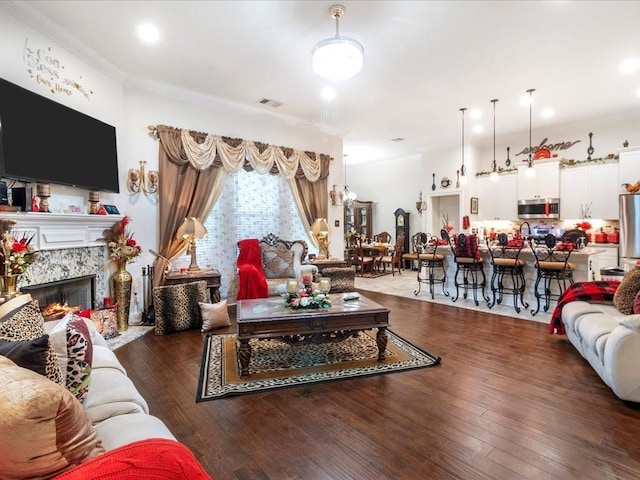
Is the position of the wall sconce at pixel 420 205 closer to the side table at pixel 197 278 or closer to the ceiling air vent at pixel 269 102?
the ceiling air vent at pixel 269 102

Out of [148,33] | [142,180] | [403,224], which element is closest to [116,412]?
[148,33]

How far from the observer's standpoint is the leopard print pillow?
13.7 feet

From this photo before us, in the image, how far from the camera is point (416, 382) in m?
2.85

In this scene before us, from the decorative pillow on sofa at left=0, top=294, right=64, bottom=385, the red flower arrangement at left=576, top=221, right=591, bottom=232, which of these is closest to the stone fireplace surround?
the decorative pillow on sofa at left=0, top=294, right=64, bottom=385

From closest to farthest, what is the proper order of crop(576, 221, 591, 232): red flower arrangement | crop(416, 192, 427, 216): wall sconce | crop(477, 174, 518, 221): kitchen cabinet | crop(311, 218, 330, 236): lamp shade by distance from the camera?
crop(311, 218, 330, 236): lamp shade → crop(576, 221, 591, 232): red flower arrangement → crop(477, 174, 518, 221): kitchen cabinet → crop(416, 192, 427, 216): wall sconce

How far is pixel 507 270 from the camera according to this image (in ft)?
17.3

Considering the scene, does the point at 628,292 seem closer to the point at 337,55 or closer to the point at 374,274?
the point at 337,55

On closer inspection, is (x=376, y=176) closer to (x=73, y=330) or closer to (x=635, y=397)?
(x=635, y=397)

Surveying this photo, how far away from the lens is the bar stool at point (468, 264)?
552 cm

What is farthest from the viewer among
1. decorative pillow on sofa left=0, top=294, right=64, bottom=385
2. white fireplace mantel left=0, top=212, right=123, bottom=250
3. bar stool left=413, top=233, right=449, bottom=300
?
bar stool left=413, top=233, right=449, bottom=300

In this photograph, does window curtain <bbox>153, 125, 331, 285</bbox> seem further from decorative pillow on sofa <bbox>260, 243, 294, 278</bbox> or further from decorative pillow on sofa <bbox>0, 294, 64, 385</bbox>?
decorative pillow on sofa <bbox>0, 294, 64, 385</bbox>

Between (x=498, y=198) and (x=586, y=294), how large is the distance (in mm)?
4830

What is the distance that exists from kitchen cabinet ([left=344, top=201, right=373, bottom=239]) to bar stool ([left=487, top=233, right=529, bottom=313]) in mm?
5303

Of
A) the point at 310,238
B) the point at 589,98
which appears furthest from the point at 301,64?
the point at 589,98
